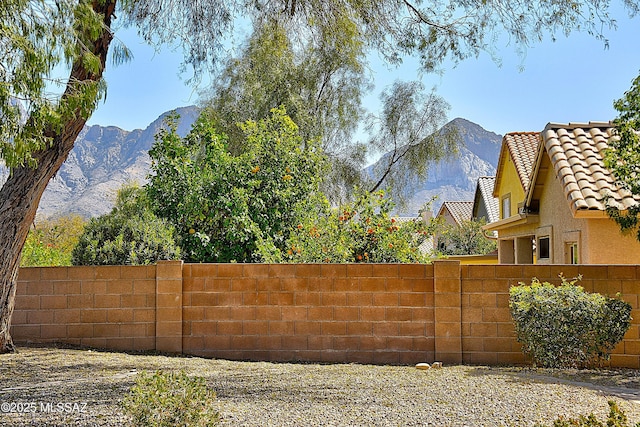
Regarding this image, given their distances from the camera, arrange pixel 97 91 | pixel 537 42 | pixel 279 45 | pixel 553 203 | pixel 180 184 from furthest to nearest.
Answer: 1. pixel 553 203
2. pixel 180 184
3. pixel 279 45
4. pixel 537 42
5. pixel 97 91

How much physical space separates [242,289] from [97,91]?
374cm

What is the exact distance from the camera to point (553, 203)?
16141mm

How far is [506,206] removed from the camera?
81.3 feet

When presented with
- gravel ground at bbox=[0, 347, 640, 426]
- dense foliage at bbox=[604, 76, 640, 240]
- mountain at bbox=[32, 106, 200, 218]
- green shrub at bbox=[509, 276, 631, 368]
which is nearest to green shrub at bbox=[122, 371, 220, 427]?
gravel ground at bbox=[0, 347, 640, 426]

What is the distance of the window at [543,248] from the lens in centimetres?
1737

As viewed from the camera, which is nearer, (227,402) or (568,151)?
(227,402)

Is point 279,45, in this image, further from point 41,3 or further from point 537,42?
point 41,3

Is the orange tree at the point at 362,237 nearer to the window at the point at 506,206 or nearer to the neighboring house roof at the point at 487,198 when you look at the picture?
the window at the point at 506,206

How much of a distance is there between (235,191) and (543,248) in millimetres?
8335

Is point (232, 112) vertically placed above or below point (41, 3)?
above

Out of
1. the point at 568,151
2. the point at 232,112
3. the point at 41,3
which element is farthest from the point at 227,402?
the point at 232,112

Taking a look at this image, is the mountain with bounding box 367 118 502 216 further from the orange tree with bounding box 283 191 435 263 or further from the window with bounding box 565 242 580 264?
the orange tree with bounding box 283 191 435 263

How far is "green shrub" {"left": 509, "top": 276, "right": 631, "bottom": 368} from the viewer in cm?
905

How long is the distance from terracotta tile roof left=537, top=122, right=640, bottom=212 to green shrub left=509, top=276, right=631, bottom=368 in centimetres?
346
